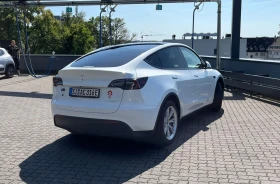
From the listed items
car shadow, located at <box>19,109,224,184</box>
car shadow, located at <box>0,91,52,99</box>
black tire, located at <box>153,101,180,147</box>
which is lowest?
car shadow, located at <box>19,109,224,184</box>

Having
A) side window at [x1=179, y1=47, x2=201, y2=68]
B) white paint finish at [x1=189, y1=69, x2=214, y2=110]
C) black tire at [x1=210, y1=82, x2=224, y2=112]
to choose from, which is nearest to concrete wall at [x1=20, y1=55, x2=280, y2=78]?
black tire at [x1=210, y1=82, x2=224, y2=112]

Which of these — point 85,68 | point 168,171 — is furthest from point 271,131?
point 85,68

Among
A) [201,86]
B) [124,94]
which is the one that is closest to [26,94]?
[201,86]

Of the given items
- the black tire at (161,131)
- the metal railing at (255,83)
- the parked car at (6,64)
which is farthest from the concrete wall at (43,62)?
the black tire at (161,131)

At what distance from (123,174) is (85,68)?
5.75 feet

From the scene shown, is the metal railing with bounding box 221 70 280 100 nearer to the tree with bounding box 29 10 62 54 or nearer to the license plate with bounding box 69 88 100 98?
the license plate with bounding box 69 88 100 98

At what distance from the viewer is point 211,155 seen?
195 inches

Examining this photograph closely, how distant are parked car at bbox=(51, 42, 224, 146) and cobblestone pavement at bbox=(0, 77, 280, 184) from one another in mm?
412

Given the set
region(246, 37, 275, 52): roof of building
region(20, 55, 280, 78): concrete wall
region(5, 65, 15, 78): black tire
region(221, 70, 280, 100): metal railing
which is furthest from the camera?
Result: region(246, 37, 275, 52): roof of building

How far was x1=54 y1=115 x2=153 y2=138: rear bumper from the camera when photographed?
15.3 ft

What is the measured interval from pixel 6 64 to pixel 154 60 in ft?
42.8

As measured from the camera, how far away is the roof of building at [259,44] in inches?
1486

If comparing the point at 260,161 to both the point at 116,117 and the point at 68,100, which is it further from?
the point at 68,100

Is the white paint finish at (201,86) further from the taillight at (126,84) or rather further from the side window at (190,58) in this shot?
the taillight at (126,84)
